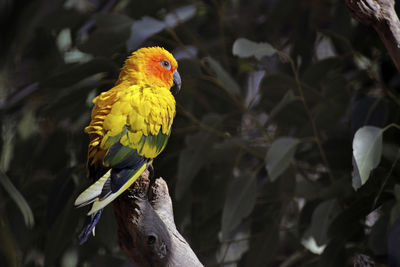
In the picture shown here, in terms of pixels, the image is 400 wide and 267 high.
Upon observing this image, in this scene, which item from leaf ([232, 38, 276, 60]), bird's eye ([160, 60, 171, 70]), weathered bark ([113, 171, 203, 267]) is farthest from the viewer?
leaf ([232, 38, 276, 60])

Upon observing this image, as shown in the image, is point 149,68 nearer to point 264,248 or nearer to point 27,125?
point 264,248

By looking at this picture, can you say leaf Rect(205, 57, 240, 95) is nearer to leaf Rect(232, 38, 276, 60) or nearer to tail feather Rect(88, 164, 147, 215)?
leaf Rect(232, 38, 276, 60)

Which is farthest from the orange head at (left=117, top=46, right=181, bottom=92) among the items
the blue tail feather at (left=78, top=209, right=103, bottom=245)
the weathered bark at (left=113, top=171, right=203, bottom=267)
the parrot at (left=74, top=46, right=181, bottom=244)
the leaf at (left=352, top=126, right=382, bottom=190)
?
the leaf at (left=352, top=126, right=382, bottom=190)

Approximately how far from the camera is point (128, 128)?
3.18 ft

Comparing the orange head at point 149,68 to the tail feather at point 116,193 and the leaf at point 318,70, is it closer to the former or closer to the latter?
the tail feather at point 116,193

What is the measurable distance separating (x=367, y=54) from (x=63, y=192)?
1.13m

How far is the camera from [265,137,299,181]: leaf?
171cm

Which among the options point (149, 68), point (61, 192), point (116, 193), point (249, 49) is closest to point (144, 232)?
point (116, 193)

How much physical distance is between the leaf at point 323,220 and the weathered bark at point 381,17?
2.23 ft

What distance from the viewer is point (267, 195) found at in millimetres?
2297

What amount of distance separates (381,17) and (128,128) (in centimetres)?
53

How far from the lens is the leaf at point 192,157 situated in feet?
5.86

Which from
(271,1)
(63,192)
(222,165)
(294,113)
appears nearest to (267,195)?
(222,165)

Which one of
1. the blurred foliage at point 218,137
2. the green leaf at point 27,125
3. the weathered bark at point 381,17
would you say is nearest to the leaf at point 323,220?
the blurred foliage at point 218,137
